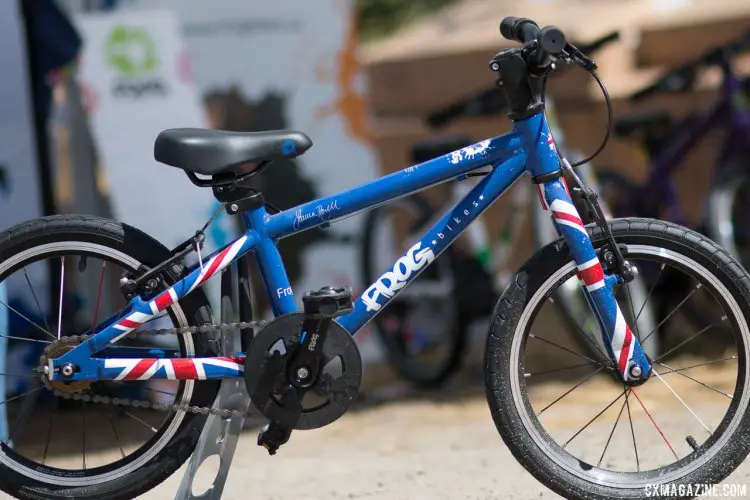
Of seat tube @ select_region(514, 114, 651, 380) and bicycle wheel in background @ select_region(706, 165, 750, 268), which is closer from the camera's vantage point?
seat tube @ select_region(514, 114, 651, 380)

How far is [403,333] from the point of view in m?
6.23

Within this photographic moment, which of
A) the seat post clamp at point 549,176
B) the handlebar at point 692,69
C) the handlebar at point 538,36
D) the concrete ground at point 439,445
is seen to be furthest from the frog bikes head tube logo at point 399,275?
the handlebar at point 692,69

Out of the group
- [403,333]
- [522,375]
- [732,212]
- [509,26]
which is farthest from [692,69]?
[522,375]

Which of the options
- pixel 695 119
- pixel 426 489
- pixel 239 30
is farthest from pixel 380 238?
pixel 426 489

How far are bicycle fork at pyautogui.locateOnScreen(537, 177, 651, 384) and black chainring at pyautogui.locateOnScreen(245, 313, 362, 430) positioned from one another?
2.25ft

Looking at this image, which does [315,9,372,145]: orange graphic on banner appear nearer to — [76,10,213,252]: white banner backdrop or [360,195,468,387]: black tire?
[360,195,468,387]: black tire

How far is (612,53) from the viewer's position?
24.2ft

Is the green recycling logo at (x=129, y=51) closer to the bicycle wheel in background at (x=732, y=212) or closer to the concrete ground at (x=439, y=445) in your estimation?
the concrete ground at (x=439, y=445)

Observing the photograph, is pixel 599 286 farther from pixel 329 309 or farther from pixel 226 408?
pixel 226 408

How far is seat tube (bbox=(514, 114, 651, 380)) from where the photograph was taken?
3.48m

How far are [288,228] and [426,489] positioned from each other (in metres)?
1.17
